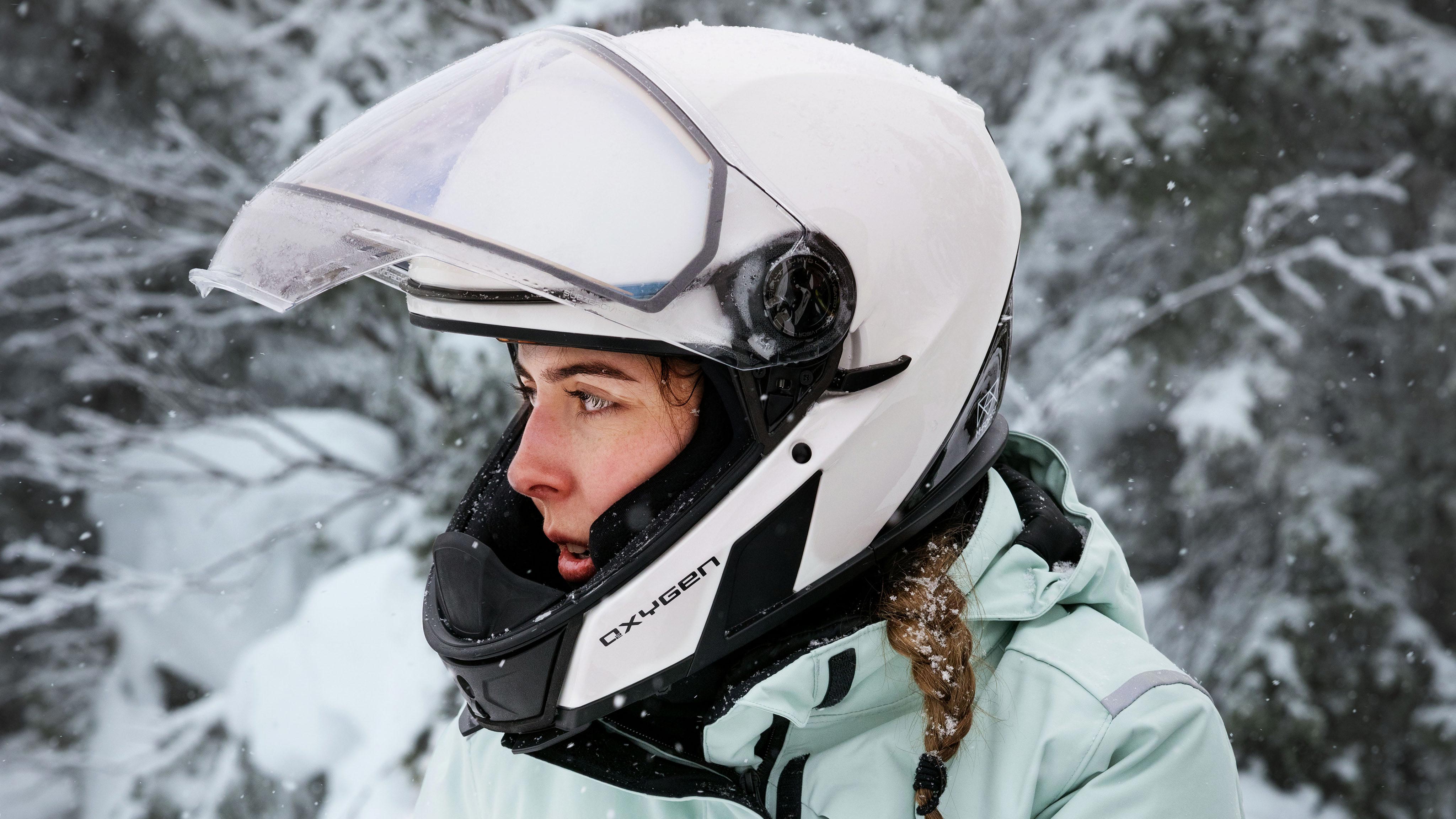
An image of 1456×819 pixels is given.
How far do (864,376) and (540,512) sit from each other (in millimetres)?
605

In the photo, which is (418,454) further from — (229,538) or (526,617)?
(526,617)

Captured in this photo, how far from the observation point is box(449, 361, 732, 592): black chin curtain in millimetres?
1310

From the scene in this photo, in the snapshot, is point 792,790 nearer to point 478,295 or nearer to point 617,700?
point 617,700

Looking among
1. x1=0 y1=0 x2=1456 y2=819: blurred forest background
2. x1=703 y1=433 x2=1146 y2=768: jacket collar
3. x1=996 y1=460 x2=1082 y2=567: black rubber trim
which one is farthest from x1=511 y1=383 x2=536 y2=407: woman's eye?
x1=0 y1=0 x2=1456 y2=819: blurred forest background

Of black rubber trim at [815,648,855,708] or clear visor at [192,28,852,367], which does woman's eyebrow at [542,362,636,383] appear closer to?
clear visor at [192,28,852,367]

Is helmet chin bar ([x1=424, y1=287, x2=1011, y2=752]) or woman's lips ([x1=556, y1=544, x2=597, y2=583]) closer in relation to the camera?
helmet chin bar ([x1=424, y1=287, x2=1011, y2=752])

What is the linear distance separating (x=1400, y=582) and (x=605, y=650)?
4.82 m

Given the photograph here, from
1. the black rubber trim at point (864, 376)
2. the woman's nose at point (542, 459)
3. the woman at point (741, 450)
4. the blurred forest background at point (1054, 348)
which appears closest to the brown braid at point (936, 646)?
the woman at point (741, 450)

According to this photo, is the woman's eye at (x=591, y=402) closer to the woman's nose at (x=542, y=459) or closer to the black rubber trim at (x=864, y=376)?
the woman's nose at (x=542, y=459)

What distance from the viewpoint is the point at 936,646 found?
120cm

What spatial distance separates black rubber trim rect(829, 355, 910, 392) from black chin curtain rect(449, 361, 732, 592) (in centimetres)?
16

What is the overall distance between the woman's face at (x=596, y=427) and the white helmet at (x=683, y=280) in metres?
0.03

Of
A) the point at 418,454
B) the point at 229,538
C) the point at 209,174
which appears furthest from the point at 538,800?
the point at 229,538

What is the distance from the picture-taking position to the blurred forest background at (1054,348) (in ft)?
14.3
